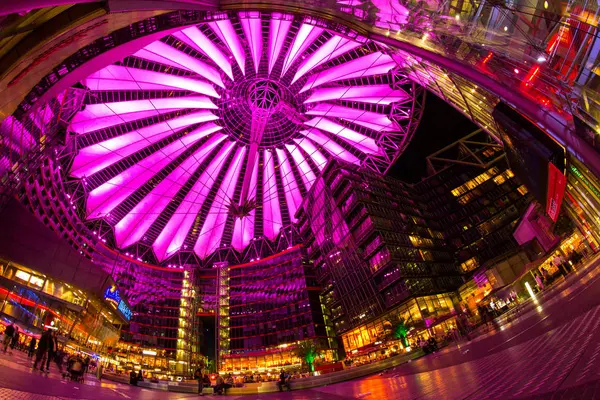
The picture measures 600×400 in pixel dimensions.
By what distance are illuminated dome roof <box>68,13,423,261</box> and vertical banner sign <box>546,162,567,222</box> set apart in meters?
21.7

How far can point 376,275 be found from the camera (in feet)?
147

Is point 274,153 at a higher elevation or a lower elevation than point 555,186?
higher

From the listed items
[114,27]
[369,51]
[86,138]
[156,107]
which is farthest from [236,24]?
[114,27]

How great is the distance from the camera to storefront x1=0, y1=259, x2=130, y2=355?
22125 mm

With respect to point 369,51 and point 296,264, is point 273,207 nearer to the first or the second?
point 296,264

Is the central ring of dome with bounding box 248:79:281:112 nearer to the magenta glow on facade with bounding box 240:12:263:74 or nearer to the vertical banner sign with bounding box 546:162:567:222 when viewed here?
the magenta glow on facade with bounding box 240:12:263:74

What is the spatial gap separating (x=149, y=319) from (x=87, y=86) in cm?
4753

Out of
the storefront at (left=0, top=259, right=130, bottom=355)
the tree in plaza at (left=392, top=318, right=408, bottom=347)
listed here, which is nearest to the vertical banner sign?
the tree in plaza at (left=392, top=318, right=408, bottom=347)

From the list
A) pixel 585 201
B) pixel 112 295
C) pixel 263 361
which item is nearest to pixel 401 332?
pixel 585 201

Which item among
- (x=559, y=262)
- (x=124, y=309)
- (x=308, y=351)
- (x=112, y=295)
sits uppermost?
(x=112, y=295)

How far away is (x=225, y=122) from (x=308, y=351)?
38.2 m

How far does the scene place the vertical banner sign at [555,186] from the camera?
1476 centimetres

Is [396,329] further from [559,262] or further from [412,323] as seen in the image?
[559,262]

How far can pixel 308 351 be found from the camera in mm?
50219
